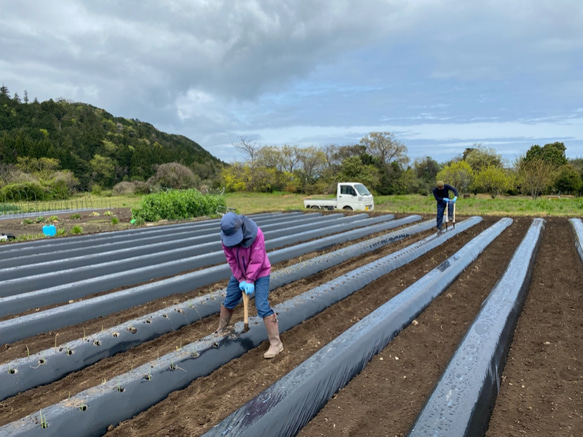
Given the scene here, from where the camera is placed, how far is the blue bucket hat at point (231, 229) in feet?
10.0

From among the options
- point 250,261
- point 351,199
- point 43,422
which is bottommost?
point 43,422

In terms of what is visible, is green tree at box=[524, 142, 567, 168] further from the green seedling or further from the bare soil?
the green seedling

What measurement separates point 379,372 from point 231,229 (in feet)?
5.68

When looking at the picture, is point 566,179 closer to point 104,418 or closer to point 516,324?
point 516,324

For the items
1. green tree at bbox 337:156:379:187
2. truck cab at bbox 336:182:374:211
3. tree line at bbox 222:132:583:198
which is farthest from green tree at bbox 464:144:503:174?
truck cab at bbox 336:182:374:211

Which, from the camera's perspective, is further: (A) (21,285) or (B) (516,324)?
(A) (21,285)

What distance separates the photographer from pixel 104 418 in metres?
2.46

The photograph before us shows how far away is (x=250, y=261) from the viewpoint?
10.8 ft

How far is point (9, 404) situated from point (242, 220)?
2197mm

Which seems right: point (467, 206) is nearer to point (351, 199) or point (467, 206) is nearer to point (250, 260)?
point (351, 199)

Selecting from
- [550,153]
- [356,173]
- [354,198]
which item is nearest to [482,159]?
[550,153]

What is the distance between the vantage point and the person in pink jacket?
3.12 m

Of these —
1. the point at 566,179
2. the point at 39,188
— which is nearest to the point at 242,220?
the point at 39,188

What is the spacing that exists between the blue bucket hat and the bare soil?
1105 mm
